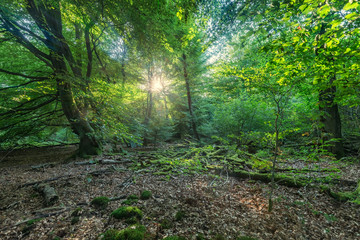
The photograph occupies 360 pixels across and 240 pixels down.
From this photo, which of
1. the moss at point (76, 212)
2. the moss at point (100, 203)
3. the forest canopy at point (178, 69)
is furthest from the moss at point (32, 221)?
the forest canopy at point (178, 69)

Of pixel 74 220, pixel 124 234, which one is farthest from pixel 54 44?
pixel 124 234

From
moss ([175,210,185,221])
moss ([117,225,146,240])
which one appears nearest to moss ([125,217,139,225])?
moss ([117,225,146,240])

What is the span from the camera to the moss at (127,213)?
2904 millimetres

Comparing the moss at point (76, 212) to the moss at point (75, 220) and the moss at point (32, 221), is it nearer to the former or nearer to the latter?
the moss at point (75, 220)

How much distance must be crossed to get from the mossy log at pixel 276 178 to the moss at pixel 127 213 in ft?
11.2

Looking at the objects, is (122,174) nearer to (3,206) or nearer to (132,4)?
(3,206)

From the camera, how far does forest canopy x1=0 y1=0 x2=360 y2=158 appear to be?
2.75 m

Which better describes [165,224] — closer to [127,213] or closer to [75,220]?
[127,213]

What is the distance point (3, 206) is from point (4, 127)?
6.35m

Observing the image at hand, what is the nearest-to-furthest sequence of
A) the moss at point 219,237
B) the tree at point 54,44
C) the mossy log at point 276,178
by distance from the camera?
the moss at point 219,237
the mossy log at point 276,178
the tree at point 54,44

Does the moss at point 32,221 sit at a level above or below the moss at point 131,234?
above

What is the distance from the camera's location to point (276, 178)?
4.52 m

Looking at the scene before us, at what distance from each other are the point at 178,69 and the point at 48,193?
1040 cm

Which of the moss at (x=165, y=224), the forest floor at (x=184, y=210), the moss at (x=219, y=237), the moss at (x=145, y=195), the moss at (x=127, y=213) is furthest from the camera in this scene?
the moss at (x=145, y=195)
